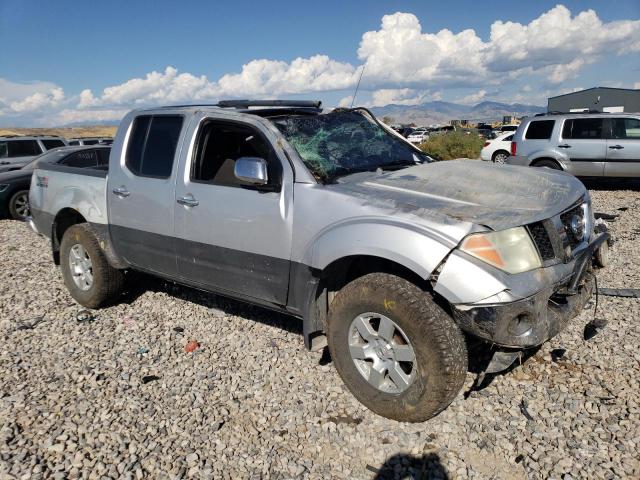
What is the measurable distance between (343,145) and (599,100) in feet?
199

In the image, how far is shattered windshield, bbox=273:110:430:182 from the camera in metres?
3.51

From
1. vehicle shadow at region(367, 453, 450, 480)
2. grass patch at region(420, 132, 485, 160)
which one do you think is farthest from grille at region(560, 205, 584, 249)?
grass patch at region(420, 132, 485, 160)

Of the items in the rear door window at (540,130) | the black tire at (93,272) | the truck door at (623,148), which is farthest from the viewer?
the rear door window at (540,130)

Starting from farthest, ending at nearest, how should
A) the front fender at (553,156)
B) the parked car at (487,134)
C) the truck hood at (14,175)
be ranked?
1. the parked car at (487,134)
2. the front fender at (553,156)
3. the truck hood at (14,175)

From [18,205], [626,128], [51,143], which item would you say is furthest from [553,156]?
[51,143]

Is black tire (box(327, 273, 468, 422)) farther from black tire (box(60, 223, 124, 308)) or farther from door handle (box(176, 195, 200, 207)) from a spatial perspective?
black tire (box(60, 223, 124, 308))

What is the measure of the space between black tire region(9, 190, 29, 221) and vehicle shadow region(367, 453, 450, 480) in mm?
10816

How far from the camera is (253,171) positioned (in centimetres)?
325

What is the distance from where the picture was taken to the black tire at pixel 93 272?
15.5 feet

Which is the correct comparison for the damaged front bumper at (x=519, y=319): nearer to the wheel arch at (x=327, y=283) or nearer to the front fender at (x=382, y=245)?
A: the front fender at (x=382, y=245)

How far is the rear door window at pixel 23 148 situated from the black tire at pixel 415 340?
13434mm

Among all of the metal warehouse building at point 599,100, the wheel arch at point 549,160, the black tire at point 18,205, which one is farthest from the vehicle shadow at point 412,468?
the metal warehouse building at point 599,100

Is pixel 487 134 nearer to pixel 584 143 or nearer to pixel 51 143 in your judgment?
pixel 584 143

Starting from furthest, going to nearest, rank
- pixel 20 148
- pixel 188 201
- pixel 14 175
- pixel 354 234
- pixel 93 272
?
pixel 20 148 → pixel 14 175 → pixel 93 272 → pixel 188 201 → pixel 354 234
